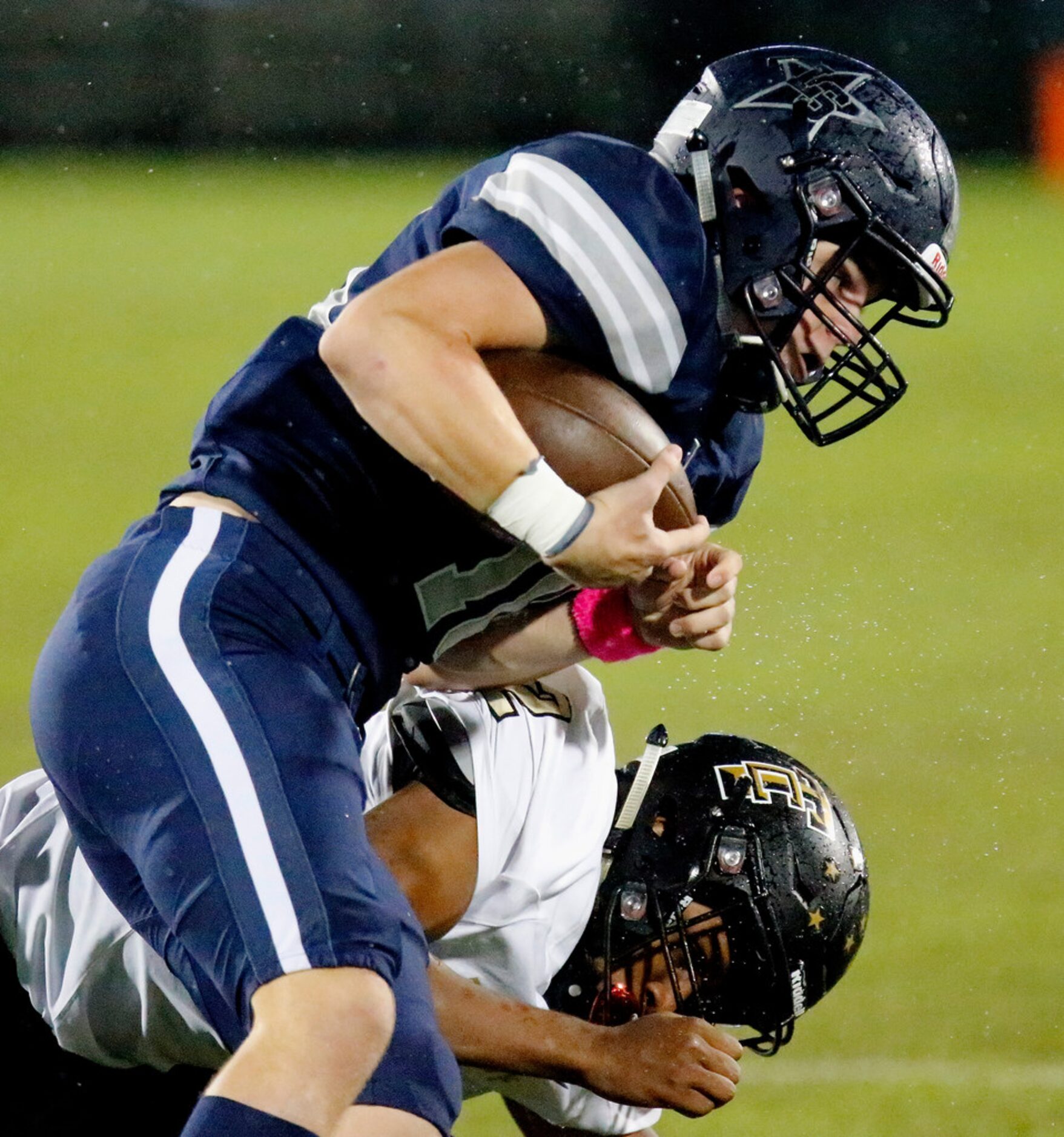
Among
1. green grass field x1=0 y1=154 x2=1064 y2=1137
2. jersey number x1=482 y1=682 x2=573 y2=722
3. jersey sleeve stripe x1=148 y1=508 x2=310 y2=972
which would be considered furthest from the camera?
green grass field x1=0 y1=154 x2=1064 y2=1137

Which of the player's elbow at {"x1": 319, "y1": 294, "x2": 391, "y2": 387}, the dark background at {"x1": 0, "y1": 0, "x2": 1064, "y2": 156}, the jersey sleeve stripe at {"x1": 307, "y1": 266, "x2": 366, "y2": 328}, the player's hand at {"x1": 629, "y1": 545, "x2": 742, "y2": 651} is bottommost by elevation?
the dark background at {"x1": 0, "y1": 0, "x2": 1064, "y2": 156}

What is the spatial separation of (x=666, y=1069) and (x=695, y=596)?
0.69 m

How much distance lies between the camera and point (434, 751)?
2.66m

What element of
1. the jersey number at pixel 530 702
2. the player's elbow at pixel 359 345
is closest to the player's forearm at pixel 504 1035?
the jersey number at pixel 530 702

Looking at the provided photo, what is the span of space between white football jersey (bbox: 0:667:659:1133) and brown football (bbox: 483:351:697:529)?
20.8 inches

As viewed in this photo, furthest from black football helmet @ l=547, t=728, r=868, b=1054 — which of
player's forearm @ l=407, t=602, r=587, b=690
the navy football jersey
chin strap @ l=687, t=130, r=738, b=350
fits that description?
chin strap @ l=687, t=130, r=738, b=350

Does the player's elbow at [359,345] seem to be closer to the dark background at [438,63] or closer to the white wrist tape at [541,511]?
the white wrist tape at [541,511]

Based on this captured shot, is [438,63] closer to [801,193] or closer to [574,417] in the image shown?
[801,193]

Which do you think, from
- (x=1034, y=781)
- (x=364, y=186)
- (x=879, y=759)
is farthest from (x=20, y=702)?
(x=364, y=186)

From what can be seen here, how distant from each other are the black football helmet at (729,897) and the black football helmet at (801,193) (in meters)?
0.61

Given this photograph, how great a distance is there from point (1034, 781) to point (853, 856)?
2.36 m

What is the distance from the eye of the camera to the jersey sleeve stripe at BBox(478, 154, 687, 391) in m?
2.20

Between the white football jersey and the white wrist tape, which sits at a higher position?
the white wrist tape

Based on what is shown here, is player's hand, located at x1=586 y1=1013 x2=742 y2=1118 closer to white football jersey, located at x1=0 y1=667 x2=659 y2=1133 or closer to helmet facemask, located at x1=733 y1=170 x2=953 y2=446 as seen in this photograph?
white football jersey, located at x1=0 y1=667 x2=659 y2=1133
